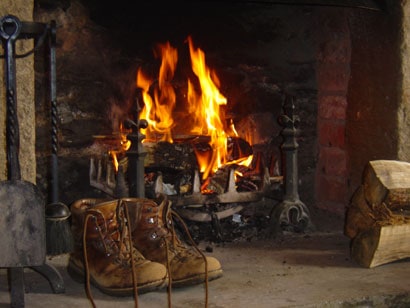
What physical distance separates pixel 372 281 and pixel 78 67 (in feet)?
4.95

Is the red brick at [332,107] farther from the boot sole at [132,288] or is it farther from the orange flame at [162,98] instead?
the boot sole at [132,288]

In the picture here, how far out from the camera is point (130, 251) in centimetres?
218

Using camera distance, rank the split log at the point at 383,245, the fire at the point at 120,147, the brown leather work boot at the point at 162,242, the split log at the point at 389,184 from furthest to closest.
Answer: the fire at the point at 120,147, the split log at the point at 389,184, the split log at the point at 383,245, the brown leather work boot at the point at 162,242

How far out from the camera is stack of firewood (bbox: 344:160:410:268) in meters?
2.42

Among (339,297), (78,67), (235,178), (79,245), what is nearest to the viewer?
(339,297)

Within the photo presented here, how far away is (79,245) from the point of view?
7.47ft

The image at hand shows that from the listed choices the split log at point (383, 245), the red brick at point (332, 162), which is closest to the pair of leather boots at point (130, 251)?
the split log at point (383, 245)

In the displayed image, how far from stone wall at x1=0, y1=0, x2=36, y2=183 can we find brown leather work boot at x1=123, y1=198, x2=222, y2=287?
1.24 feet

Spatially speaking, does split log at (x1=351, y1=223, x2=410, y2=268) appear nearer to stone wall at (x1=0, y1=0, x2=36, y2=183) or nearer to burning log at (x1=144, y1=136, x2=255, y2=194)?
burning log at (x1=144, y1=136, x2=255, y2=194)

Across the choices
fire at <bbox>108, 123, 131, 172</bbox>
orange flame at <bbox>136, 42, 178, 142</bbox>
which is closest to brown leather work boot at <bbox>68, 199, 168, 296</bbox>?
fire at <bbox>108, 123, 131, 172</bbox>

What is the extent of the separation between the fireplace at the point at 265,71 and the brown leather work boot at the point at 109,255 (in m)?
0.75

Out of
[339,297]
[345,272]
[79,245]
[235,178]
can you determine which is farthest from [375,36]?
Result: [79,245]

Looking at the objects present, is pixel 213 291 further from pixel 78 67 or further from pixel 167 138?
pixel 78 67

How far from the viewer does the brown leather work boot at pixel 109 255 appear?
2115 mm
